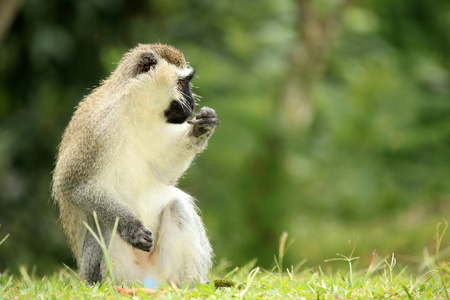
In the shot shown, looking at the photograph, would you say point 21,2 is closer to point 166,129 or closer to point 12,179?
point 12,179

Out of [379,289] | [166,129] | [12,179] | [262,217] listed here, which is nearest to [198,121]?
[166,129]

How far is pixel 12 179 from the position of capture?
9922 mm

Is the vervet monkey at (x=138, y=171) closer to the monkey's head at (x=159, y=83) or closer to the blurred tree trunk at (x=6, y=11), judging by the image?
the monkey's head at (x=159, y=83)

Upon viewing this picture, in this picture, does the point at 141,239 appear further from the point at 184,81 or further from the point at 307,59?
the point at 307,59

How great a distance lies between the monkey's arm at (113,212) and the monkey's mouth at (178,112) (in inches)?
36.0

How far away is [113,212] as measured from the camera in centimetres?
486

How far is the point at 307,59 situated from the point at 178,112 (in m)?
5.46

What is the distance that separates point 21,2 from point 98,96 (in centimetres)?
428

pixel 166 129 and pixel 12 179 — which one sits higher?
pixel 166 129

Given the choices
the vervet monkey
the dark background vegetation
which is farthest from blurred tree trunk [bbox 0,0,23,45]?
the vervet monkey

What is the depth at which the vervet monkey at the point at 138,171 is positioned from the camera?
4.94m

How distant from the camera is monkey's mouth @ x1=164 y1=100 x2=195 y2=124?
5328mm

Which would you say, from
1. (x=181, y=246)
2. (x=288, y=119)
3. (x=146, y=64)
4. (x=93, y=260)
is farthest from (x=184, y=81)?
(x=288, y=119)

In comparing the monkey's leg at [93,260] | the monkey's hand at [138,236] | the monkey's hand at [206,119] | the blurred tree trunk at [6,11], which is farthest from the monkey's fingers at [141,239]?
the blurred tree trunk at [6,11]
